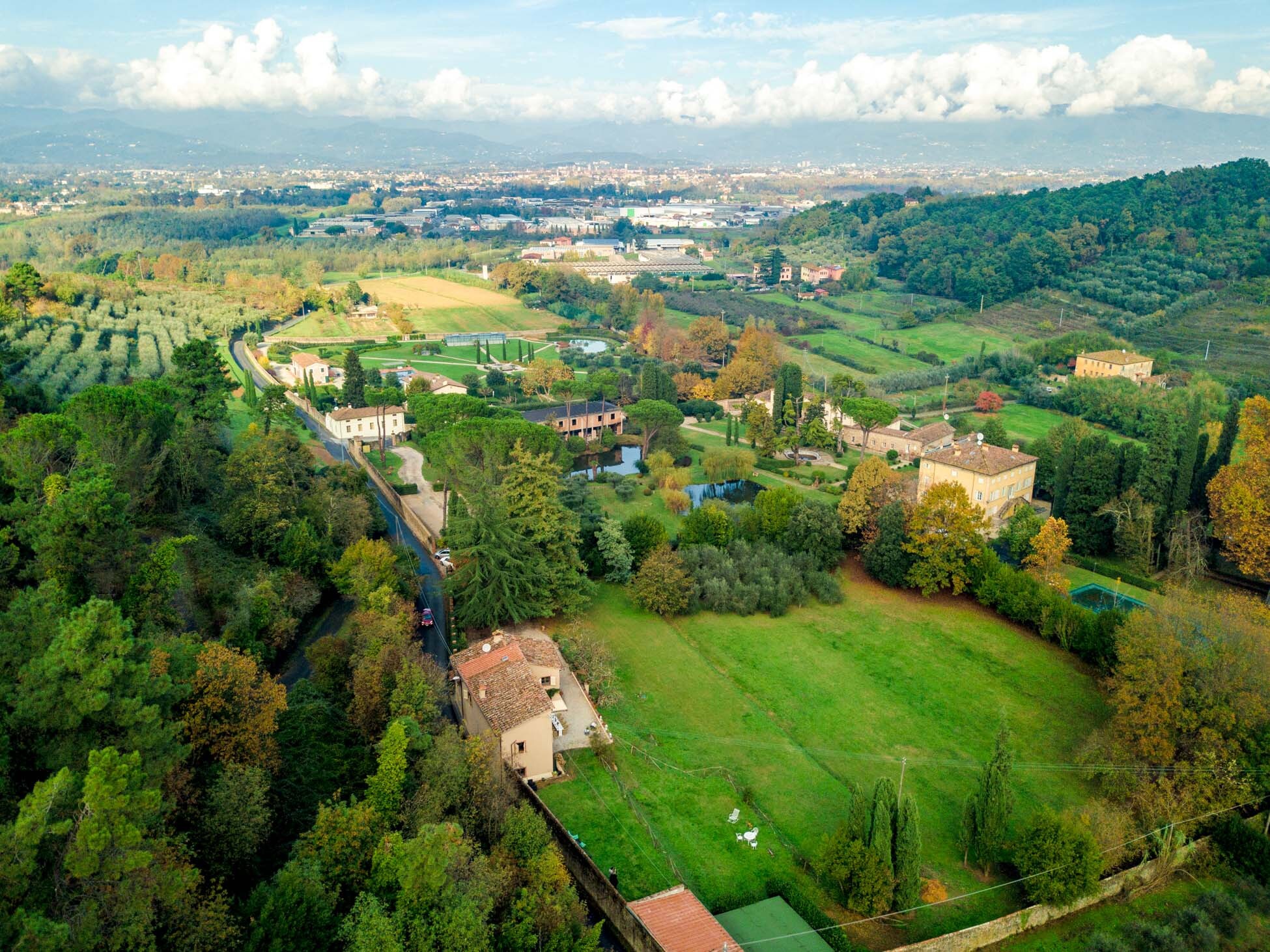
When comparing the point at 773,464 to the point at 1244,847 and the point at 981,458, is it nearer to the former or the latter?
the point at 981,458

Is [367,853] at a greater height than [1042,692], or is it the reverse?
[367,853]

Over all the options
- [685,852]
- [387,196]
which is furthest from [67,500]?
[387,196]

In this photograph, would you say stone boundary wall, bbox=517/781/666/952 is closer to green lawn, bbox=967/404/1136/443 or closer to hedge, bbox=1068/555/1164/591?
hedge, bbox=1068/555/1164/591

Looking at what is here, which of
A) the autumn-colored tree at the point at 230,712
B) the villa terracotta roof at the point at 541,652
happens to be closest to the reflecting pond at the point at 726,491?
the villa terracotta roof at the point at 541,652

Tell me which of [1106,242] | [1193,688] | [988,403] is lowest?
[988,403]

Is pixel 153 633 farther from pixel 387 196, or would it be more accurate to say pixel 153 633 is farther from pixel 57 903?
pixel 387 196

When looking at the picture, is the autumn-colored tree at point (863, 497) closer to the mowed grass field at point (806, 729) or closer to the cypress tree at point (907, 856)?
the mowed grass field at point (806, 729)

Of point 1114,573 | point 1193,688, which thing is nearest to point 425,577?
point 1193,688
